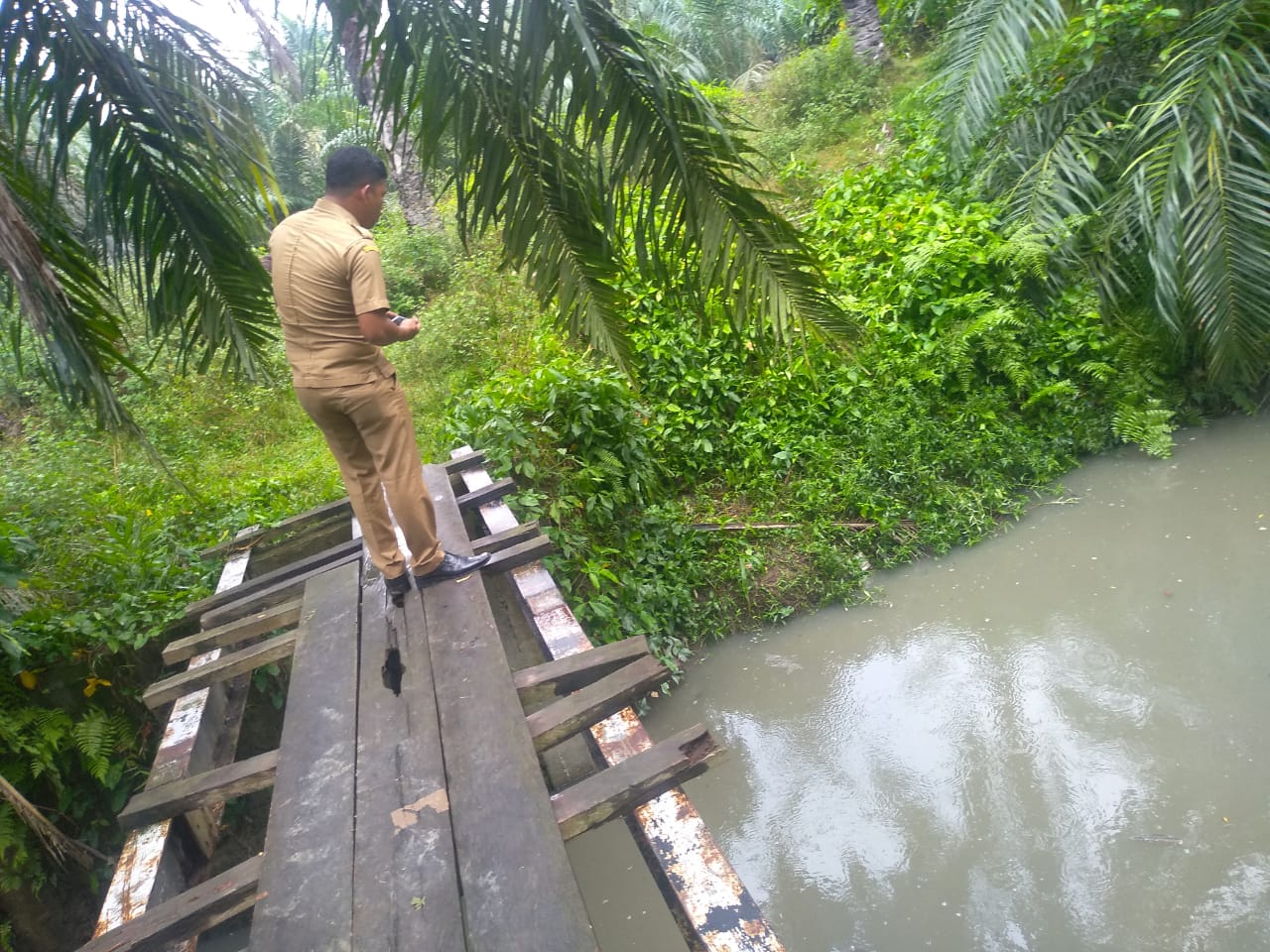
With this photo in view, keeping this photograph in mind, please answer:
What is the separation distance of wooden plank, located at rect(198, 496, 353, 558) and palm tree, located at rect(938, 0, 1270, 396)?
209 inches

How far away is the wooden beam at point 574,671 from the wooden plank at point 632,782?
1.57ft

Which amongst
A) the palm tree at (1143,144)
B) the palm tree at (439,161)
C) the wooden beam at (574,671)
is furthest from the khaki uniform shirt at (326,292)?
the palm tree at (1143,144)

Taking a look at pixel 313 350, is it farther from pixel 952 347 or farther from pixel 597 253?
pixel 952 347

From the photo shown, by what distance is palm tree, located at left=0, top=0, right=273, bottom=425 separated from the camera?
3279 mm

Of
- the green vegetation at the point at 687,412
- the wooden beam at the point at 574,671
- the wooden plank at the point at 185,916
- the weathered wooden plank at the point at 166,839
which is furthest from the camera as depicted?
the green vegetation at the point at 687,412

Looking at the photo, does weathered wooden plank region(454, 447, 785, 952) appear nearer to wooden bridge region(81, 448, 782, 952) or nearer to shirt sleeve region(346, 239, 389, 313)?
wooden bridge region(81, 448, 782, 952)

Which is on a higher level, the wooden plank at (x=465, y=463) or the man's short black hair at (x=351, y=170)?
the man's short black hair at (x=351, y=170)

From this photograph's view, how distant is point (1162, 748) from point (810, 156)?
291 inches

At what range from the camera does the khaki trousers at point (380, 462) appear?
3.21 meters

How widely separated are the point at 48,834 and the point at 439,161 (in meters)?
2.91

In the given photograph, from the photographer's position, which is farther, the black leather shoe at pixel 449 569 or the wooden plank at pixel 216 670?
the black leather shoe at pixel 449 569

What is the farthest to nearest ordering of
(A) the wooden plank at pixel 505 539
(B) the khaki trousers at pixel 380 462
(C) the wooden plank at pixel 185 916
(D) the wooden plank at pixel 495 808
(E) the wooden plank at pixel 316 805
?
(A) the wooden plank at pixel 505 539, (B) the khaki trousers at pixel 380 462, (C) the wooden plank at pixel 185 916, (E) the wooden plank at pixel 316 805, (D) the wooden plank at pixel 495 808

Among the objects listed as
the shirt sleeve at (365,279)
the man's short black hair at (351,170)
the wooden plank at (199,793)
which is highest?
the man's short black hair at (351,170)

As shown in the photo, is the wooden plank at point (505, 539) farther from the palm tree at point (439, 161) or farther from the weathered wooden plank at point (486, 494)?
the palm tree at point (439, 161)
